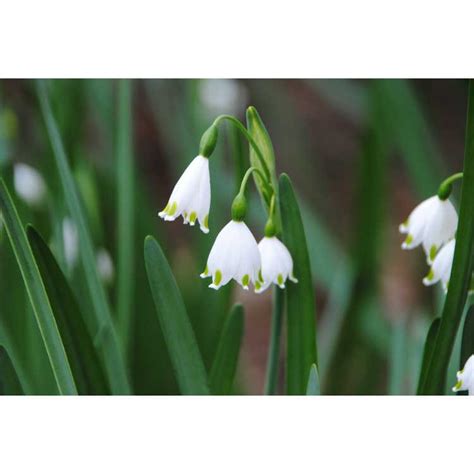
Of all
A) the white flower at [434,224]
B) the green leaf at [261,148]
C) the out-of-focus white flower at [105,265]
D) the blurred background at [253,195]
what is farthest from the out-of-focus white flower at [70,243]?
the white flower at [434,224]

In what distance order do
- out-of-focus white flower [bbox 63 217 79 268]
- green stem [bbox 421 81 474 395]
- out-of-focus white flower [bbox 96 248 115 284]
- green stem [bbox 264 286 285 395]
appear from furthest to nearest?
out-of-focus white flower [bbox 96 248 115 284], out-of-focus white flower [bbox 63 217 79 268], green stem [bbox 264 286 285 395], green stem [bbox 421 81 474 395]

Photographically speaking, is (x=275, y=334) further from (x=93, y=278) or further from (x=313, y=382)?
(x=93, y=278)

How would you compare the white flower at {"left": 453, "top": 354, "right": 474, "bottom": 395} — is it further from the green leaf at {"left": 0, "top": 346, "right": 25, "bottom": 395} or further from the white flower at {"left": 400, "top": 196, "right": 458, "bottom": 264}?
the green leaf at {"left": 0, "top": 346, "right": 25, "bottom": 395}

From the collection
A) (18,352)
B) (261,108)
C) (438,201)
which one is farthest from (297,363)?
(261,108)

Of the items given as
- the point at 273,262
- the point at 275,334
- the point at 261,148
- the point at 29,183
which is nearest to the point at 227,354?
the point at 275,334

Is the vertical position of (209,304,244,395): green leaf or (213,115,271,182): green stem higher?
(213,115,271,182): green stem

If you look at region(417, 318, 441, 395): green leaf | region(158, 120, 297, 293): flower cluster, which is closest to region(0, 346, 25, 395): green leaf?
region(158, 120, 297, 293): flower cluster

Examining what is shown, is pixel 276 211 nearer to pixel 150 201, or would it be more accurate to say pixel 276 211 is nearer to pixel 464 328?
pixel 464 328
